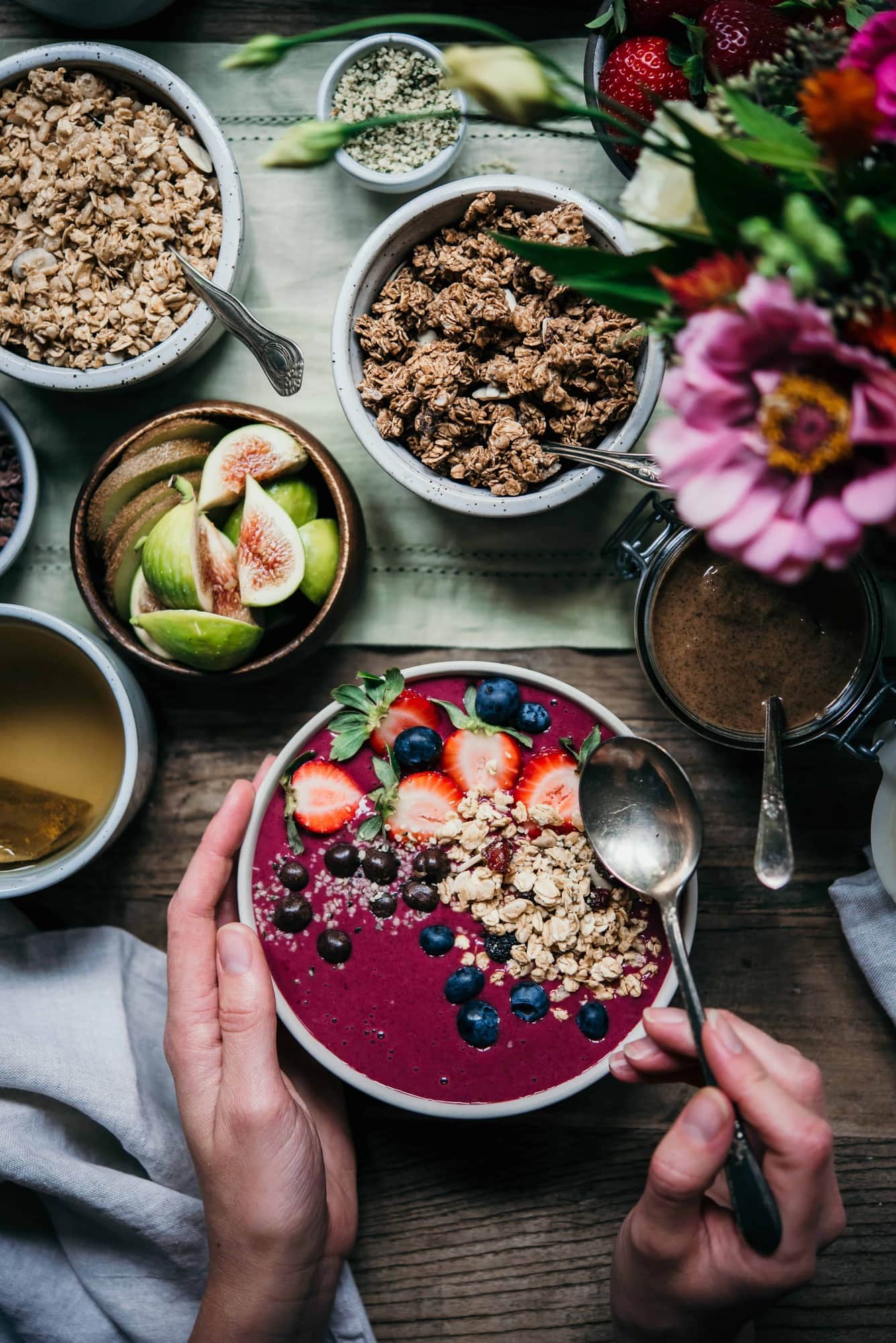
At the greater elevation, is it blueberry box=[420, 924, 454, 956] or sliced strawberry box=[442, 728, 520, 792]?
sliced strawberry box=[442, 728, 520, 792]

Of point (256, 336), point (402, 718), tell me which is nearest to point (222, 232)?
point (256, 336)

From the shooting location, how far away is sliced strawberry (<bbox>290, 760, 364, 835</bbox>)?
1.13 m

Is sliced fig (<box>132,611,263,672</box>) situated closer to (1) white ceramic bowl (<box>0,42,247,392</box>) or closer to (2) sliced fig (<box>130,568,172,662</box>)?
(2) sliced fig (<box>130,568,172,662</box>)

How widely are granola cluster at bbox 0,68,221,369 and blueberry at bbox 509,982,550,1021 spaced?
2.71 ft

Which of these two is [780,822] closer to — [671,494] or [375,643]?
[671,494]

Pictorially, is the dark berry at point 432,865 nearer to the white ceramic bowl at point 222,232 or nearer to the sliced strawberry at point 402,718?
the sliced strawberry at point 402,718

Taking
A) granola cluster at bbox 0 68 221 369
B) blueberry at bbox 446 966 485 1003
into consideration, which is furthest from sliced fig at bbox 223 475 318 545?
blueberry at bbox 446 966 485 1003

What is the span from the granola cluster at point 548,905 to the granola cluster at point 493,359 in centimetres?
37

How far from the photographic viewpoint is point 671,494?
112 cm

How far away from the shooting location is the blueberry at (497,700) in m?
1.12

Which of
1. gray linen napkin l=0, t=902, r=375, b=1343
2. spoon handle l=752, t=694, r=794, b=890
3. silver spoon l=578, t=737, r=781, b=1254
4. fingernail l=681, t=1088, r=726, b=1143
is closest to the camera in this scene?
fingernail l=681, t=1088, r=726, b=1143

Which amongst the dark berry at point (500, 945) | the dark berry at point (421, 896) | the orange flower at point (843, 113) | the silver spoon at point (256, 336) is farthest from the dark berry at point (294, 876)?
the orange flower at point (843, 113)

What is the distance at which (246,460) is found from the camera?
114cm

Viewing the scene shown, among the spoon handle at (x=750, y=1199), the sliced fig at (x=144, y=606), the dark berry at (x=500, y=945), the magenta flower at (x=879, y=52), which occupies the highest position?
the magenta flower at (x=879, y=52)
